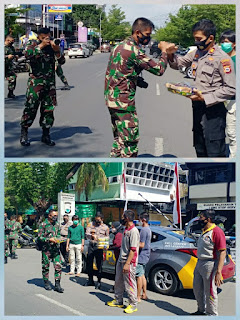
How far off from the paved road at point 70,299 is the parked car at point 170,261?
0.13 metres

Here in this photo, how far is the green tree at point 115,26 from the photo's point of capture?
5.95 meters

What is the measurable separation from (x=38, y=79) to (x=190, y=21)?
1.87 meters

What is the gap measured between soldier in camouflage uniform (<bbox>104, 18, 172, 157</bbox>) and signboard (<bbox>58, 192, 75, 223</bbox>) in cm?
105

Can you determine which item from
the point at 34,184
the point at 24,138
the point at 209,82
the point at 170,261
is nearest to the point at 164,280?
the point at 170,261

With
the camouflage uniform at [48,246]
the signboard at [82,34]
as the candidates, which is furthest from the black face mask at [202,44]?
the camouflage uniform at [48,246]

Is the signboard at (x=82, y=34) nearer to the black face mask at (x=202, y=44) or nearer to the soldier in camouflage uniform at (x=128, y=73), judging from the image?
the soldier in camouflage uniform at (x=128, y=73)

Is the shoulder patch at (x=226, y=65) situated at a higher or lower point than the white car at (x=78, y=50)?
lower

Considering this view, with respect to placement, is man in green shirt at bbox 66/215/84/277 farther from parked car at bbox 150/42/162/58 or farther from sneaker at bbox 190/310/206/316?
parked car at bbox 150/42/162/58

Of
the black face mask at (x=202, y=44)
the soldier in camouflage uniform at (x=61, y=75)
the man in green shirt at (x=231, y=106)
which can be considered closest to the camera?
the black face mask at (x=202, y=44)

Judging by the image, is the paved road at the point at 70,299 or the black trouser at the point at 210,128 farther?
the paved road at the point at 70,299

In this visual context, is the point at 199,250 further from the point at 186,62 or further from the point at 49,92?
the point at 49,92

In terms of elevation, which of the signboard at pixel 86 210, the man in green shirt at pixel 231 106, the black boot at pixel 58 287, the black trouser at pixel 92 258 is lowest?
the black boot at pixel 58 287

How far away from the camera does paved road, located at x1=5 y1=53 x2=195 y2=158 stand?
21.5 ft

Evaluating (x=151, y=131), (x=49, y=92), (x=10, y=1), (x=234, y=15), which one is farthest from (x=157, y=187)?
(x=10, y=1)
